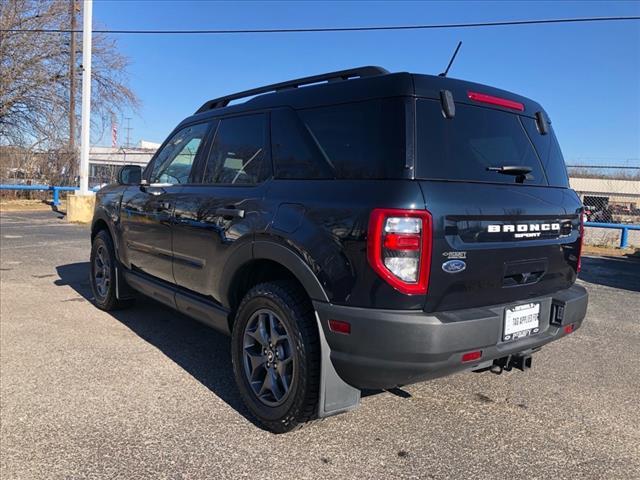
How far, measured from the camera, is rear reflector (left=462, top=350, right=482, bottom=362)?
2604mm

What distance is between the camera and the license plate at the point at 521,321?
2.77 metres

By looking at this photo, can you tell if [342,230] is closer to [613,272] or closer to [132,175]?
[132,175]

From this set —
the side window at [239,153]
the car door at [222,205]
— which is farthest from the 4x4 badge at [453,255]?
the side window at [239,153]

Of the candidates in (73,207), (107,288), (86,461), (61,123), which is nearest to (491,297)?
(86,461)

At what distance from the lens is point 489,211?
8.78ft

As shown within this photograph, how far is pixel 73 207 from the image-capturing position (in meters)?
15.7

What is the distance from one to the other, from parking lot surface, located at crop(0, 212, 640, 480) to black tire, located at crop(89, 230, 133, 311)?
1.20 ft

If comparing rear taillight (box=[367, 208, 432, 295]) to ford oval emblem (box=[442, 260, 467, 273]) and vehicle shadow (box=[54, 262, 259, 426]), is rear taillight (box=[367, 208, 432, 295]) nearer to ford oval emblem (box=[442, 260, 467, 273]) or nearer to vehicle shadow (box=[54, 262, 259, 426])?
ford oval emblem (box=[442, 260, 467, 273])

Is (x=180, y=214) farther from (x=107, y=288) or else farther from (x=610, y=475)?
(x=610, y=475)

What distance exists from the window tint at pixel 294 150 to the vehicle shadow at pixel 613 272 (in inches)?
270

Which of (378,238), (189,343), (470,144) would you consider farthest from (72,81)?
(378,238)

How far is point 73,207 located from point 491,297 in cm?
1548

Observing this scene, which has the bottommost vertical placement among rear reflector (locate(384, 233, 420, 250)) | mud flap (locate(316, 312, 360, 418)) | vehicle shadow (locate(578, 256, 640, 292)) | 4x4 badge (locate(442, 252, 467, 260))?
vehicle shadow (locate(578, 256, 640, 292))

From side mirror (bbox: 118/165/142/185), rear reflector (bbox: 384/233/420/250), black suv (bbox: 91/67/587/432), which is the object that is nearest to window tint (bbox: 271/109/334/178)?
black suv (bbox: 91/67/587/432)
